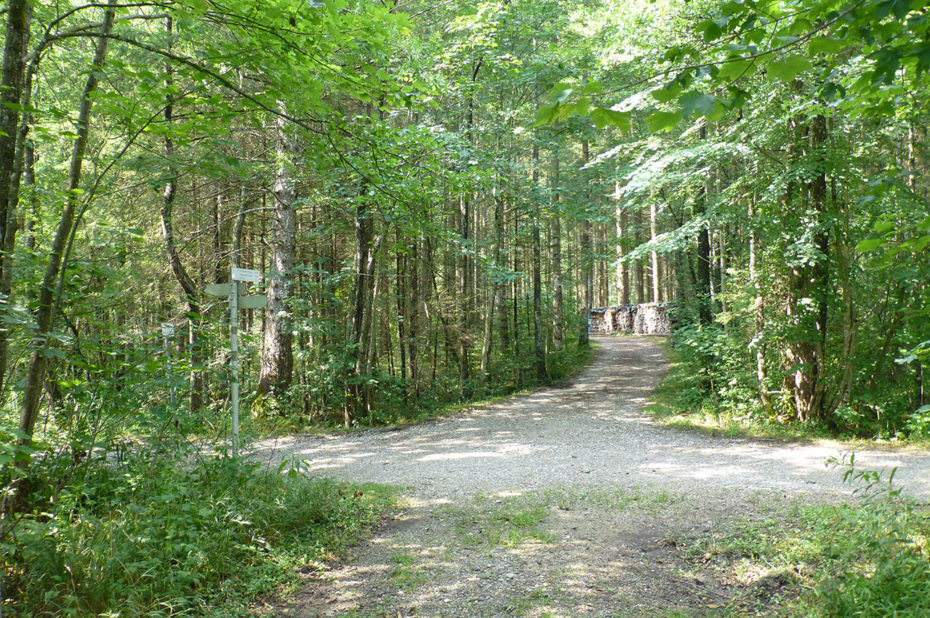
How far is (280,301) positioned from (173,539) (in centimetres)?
698

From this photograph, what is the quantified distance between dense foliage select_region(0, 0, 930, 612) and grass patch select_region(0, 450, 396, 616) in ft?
0.24

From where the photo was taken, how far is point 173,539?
3.70 metres

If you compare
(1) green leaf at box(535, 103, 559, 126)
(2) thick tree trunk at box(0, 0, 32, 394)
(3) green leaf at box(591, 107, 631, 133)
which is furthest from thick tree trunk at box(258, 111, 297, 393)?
(3) green leaf at box(591, 107, 631, 133)

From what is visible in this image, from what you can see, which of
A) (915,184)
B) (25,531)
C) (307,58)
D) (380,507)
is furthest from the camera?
(915,184)

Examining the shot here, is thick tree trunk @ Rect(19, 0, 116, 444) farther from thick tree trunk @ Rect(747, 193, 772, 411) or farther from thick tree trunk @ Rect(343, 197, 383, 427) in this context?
thick tree trunk @ Rect(747, 193, 772, 411)

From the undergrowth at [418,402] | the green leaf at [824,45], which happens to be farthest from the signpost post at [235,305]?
the green leaf at [824,45]

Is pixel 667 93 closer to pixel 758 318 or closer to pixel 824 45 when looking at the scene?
pixel 824 45

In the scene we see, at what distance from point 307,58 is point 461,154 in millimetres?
4644

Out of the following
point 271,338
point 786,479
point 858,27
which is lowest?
point 786,479

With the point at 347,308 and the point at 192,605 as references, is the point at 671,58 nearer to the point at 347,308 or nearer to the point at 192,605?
the point at 192,605

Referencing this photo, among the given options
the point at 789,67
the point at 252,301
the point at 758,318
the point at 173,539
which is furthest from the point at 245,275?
the point at 758,318

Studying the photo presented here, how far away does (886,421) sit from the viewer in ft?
25.6

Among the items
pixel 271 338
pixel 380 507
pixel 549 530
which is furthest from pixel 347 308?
pixel 549 530

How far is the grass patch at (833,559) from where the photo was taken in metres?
2.91
